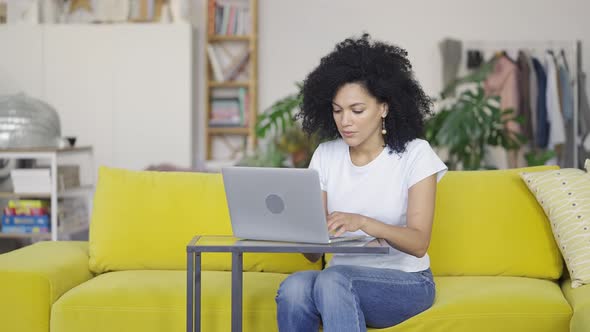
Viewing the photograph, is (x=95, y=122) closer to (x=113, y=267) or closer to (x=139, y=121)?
(x=139, y=121)

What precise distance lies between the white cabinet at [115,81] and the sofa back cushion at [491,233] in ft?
13.3

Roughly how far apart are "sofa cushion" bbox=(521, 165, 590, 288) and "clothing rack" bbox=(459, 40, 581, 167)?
4.16 metres

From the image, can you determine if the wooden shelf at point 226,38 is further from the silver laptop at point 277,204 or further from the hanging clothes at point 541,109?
the silver laptop at point 277,204

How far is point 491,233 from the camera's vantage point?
9.24ft

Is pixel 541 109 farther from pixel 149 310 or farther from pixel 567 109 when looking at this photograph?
pixel 149 310

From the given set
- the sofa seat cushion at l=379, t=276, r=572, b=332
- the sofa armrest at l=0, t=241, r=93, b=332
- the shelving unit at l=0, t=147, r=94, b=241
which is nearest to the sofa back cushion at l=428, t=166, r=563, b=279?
the sofa seat cushion at l=379, t=276, r=572, b=332

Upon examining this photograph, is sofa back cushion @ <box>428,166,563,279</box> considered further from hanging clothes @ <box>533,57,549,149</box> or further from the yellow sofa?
hanging clothes @ <box>533,57,549,149</box>

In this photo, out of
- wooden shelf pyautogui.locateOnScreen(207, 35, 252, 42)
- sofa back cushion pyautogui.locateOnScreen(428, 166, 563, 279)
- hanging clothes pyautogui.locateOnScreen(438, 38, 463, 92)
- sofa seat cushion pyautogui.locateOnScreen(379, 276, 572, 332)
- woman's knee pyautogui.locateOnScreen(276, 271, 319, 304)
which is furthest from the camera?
wooden shelf pyautogui.locateOnScreen(207, 35, 252, 42)

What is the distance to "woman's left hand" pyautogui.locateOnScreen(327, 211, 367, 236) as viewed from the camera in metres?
2.10

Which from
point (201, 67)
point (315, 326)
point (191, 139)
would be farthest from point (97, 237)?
point (201, 67)

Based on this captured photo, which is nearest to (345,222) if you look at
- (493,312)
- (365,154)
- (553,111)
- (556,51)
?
(365,154)

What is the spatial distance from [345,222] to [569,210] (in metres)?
0.93

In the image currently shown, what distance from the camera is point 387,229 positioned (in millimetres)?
2164

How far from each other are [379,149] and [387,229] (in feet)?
1.22
